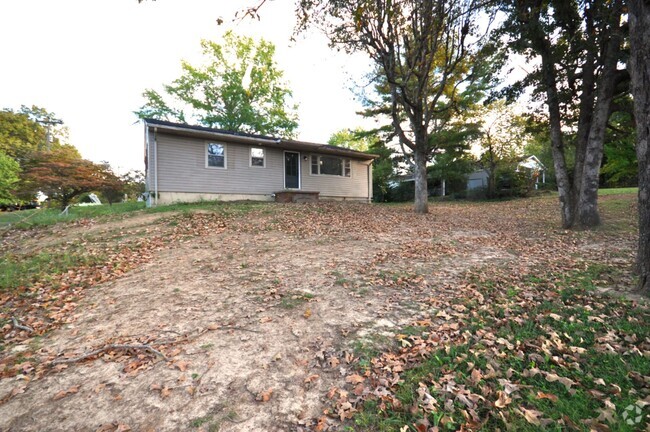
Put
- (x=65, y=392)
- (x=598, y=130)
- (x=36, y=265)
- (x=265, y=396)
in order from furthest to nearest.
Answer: (x=598, y=130), (x=36, y=265), (x=65, y=392), (x=265, y=396)

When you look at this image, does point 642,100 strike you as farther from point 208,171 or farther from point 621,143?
point 208,171

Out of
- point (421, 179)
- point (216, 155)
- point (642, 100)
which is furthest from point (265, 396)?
point (216, 155)

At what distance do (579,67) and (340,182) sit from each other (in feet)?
39.3

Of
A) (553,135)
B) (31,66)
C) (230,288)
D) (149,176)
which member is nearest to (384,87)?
(553,135)

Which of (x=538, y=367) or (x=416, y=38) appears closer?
(x=538, y=367)

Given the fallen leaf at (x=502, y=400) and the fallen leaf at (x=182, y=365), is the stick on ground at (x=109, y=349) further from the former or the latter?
the fallen leaf at (x=502, y=400)

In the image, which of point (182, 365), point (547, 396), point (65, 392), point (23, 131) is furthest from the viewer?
point (23, 131)

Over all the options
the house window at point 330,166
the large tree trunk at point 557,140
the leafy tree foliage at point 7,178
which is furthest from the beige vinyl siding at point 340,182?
the leafy tree foliage at point 7,178

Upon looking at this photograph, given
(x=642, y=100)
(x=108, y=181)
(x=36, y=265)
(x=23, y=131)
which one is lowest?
(x=36, y=265)

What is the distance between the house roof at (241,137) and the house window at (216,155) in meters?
0.47

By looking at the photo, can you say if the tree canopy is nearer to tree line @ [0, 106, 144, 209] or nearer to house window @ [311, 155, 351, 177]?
tree line @ [0, 106, 144, 209]

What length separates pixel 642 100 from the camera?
3.50m

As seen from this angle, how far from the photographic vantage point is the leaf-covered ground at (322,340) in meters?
2.20

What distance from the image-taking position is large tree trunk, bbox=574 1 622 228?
749cm
